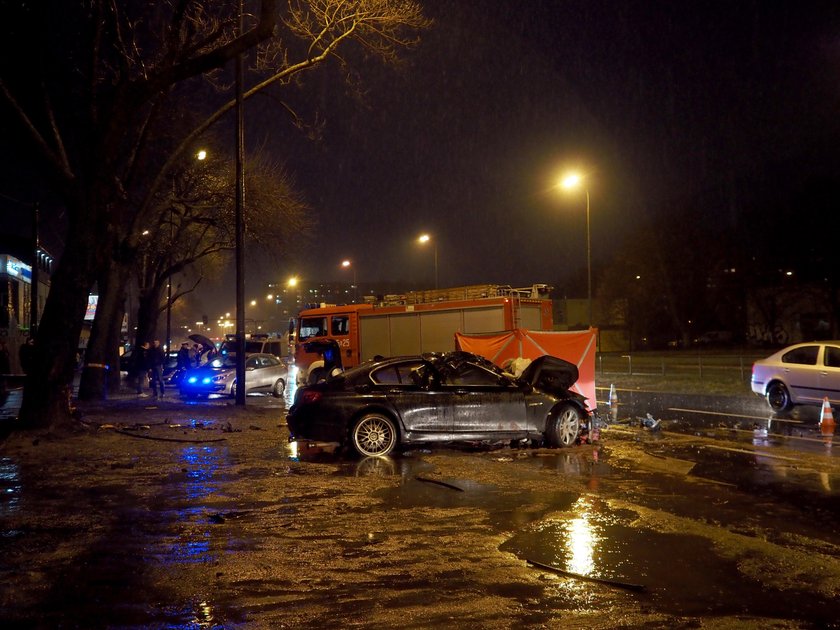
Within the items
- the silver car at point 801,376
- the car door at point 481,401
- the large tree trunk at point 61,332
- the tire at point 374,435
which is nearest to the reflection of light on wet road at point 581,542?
the car door at point 481,401

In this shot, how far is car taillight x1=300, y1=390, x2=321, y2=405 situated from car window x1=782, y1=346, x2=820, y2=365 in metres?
11.7

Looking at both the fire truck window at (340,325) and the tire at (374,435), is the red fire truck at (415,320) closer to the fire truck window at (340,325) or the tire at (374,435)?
the fire truck window at (340,325)

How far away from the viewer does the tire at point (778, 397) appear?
17328mm

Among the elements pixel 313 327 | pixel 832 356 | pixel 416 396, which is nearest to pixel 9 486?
pixel 416 396

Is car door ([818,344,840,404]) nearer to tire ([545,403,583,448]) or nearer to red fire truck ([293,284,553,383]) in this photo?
red fire truck ([293,284,553,383])

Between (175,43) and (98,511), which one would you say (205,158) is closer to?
(175,43)

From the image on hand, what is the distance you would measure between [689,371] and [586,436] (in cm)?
2515

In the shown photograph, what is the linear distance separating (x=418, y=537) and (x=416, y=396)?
4631 millimetres

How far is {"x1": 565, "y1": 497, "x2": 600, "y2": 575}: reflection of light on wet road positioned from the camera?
19.1ft

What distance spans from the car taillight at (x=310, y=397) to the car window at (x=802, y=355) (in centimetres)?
1170

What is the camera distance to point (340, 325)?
2573 cm

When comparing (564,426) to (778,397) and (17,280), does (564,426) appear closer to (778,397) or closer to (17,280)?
(778,397)

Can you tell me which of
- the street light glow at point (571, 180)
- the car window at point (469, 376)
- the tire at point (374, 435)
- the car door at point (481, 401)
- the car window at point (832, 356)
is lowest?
the tire at point (374, 435)

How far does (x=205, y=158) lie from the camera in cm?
2514
